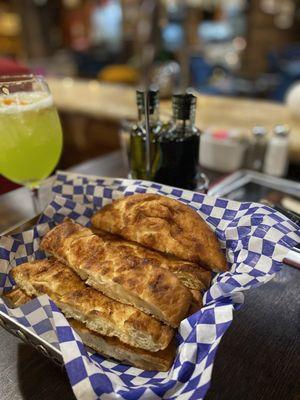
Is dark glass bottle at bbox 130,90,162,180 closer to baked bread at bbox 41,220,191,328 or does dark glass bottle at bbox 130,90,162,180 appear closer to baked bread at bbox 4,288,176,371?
baked bread at bbox 41,220,191,328

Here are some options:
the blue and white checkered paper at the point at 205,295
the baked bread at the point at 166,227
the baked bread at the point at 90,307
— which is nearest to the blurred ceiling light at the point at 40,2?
the blue and white checkered paper at the point at 205,295

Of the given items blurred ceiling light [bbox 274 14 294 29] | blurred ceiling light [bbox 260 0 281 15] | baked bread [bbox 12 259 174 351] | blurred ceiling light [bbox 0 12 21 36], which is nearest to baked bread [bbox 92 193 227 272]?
baked bread [bbox 12 259 174 351]

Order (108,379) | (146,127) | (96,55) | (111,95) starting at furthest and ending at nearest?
1. (96,55)
2. (111,95)
3. (146,127)
4. (108,379)

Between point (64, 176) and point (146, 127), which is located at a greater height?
point (146, 127)

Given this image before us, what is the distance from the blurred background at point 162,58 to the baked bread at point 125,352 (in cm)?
133

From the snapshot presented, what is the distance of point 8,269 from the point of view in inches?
33.8

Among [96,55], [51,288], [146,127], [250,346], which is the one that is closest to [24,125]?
[146,127]

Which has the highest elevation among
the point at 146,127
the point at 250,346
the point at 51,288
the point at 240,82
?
the point at 146,127

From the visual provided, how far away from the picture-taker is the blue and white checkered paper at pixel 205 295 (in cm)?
58

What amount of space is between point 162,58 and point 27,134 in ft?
11.7

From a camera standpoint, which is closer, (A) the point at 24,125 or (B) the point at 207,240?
(B) the point at 207,240

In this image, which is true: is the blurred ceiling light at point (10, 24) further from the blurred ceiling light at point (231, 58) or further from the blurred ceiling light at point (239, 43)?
the blurred ceiling light at point (239, 43)

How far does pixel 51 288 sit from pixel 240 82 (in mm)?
5133

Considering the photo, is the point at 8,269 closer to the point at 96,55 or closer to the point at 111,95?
the point at 111,95
